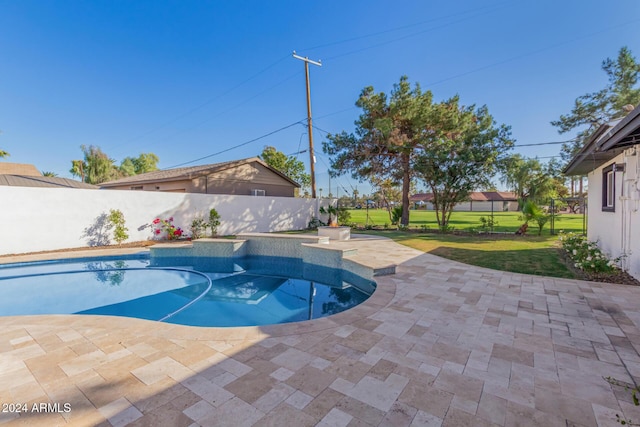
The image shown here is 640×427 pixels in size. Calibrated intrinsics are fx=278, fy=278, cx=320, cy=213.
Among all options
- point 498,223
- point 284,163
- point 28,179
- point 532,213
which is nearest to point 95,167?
point 28,179

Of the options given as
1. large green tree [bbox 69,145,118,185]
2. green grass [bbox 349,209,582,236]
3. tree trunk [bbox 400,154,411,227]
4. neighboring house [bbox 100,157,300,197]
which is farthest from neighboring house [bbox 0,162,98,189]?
tree trunk [bbox 400,154,411,227]

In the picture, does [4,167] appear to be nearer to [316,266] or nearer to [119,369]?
[316,266]

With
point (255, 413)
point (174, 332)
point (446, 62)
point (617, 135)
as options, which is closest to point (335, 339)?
point (255, 413)

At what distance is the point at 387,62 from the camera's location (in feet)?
46.4

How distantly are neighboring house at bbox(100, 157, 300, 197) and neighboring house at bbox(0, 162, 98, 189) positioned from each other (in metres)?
4.05

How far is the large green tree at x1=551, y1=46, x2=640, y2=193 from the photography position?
14930 mm

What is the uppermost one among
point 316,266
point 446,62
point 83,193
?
point 446,62

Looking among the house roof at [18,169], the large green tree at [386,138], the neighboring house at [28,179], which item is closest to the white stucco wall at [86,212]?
the large green tree at [386,138]

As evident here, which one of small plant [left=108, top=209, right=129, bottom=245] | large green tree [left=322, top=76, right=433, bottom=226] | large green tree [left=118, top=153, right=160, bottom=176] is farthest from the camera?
large green tree [left=118, top=153, right=160, bottom=176]

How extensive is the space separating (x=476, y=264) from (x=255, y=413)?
6.71m

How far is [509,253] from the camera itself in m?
8.48

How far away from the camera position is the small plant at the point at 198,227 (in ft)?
40.8

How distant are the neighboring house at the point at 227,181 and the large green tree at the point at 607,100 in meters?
15.8

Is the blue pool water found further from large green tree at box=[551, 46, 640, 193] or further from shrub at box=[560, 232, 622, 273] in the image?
large green tree at box=[551, 46, 640, 193]
